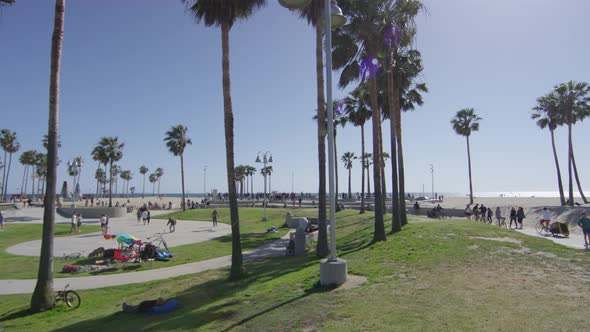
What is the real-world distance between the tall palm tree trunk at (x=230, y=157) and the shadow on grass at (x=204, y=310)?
69 centimetres

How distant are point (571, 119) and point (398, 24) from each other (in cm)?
3702

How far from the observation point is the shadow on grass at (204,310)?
8102mm

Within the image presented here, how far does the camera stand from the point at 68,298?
1118 centimetres

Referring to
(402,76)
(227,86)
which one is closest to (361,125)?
(402,76)

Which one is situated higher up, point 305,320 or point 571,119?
point 571,119

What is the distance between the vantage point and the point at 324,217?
1562 cm

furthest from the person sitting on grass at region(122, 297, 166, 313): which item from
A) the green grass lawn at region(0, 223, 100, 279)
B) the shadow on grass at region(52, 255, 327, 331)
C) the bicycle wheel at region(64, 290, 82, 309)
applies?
the green grass lawn at region(0, 223, 100, 279)

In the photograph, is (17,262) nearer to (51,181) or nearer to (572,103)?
(51,181)

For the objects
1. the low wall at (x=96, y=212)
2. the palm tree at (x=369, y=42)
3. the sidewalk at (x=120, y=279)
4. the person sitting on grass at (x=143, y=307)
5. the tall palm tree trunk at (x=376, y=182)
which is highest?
the palm tree at (x=369, y=42)

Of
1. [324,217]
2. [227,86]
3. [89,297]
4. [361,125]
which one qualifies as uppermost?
[361,125]

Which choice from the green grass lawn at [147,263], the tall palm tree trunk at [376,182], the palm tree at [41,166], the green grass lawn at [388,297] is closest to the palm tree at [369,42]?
the tall palm tree trunk at [376,182]

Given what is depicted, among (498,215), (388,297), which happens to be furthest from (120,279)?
(498,215)

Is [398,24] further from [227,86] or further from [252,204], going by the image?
[252,204]

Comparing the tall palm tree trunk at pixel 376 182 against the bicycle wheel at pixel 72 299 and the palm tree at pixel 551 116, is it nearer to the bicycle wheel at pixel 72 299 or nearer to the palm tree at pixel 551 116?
the bicycle wheel at pixel 72 299
